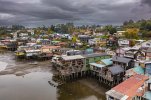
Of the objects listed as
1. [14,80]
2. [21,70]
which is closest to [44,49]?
[21,70]

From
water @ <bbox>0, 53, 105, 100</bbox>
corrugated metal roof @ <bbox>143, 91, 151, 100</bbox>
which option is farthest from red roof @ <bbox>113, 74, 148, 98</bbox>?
water @ <bbox>0, 53, 105, 100</bbox>

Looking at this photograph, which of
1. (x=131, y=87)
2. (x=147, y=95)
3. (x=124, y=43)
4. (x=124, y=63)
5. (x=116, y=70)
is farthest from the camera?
(x=124, y=43)

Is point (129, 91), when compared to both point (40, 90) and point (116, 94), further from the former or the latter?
point (40, 90)

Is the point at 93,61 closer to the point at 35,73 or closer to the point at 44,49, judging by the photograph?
the point at 35,73

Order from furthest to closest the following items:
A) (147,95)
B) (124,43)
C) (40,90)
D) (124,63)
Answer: (124,43), (124,63), (40,90), (147,95)

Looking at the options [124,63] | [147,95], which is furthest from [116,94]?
[124,63]

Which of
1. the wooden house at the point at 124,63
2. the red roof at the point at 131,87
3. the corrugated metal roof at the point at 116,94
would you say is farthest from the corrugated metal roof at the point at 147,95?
the wooden house at the point at 124,63

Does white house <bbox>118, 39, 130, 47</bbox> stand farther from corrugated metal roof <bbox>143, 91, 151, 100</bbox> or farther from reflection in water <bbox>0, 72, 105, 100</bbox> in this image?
corrugated metal roof <bbox>143, 91, 151, 100</bbox>

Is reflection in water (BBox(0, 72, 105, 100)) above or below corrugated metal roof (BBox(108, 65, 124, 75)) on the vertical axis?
below
